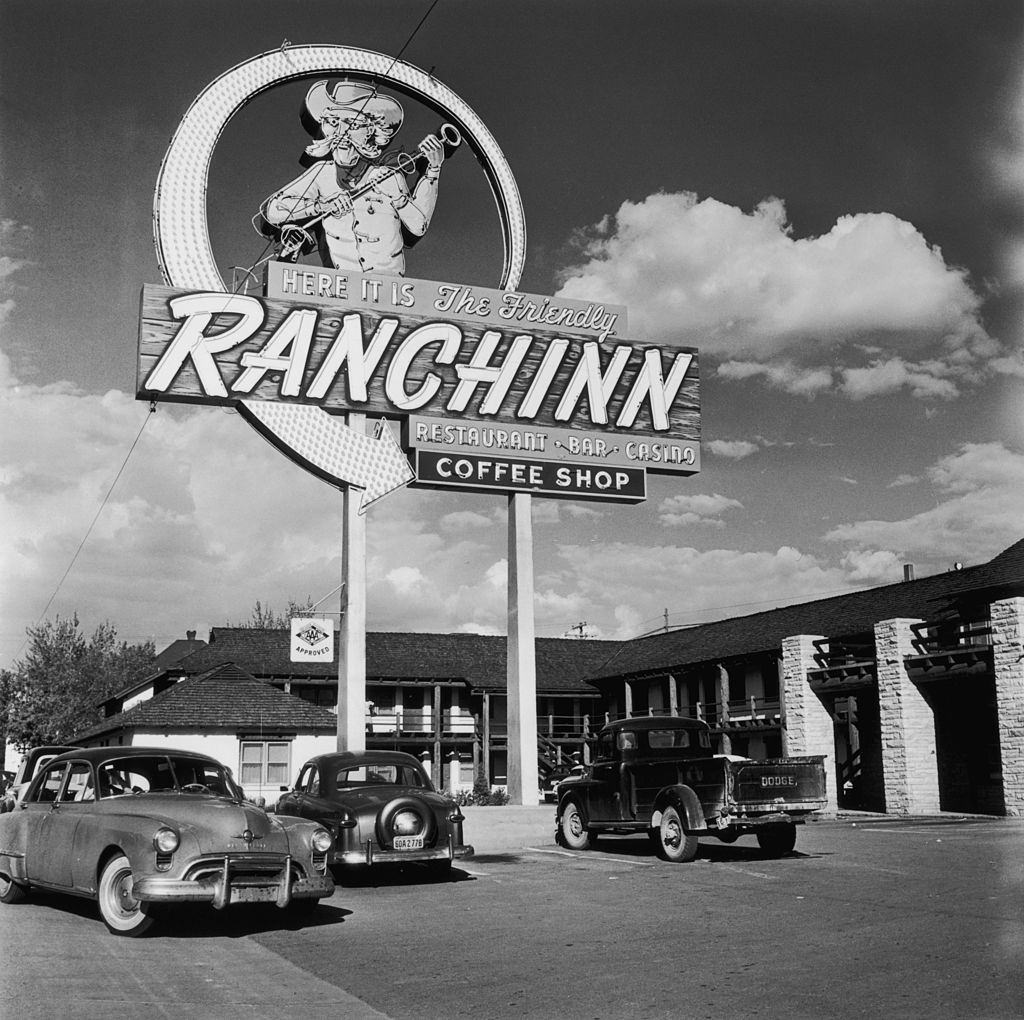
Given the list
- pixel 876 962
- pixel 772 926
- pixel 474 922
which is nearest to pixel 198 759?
pixel 474 922

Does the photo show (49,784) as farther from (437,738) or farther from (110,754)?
(437,738)

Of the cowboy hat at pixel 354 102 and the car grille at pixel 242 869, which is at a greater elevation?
the cowboy hat at pixel 354 102

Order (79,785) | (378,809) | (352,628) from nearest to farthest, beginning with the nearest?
(79,785) < (378,809) < (352,628)

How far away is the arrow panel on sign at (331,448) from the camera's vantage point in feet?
76.2

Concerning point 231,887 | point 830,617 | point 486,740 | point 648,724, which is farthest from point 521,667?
point 486,740

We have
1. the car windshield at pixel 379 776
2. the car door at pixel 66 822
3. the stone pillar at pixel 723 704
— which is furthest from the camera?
the stone pillar at pixel 723 704

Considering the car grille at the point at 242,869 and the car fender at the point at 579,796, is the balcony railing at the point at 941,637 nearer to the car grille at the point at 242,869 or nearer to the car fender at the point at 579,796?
the car fender at the point at 579,796

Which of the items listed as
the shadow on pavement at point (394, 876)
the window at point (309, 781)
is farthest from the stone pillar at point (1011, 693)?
the window at point (309, 781)

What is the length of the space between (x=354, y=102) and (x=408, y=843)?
17.8 meters

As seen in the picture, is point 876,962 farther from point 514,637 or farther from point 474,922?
point 514,637

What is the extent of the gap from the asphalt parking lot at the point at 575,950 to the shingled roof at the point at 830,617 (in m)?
17.6

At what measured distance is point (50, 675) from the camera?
207 feet

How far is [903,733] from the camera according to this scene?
93.1 feet

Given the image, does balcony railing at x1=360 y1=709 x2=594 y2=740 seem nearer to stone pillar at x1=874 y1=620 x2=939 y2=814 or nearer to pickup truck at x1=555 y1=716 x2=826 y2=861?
stone pillar at x1=874 y1=620 x2=939 y2=814
